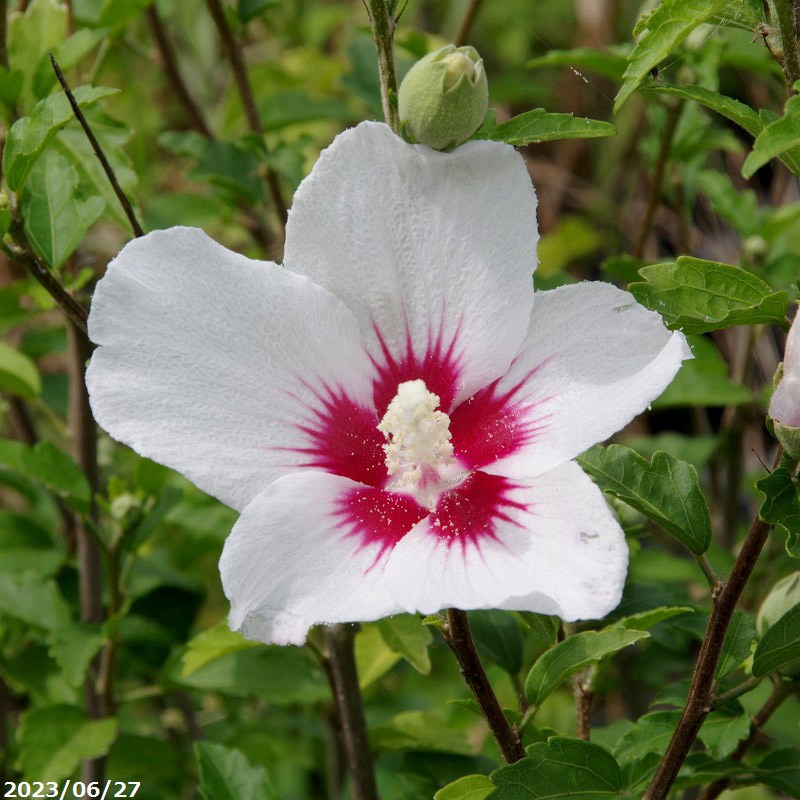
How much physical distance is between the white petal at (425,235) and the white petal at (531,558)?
0.16 metres

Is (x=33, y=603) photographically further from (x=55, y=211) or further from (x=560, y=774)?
(x=560, y=774)

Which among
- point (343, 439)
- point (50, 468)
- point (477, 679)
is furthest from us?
point (50, 468)

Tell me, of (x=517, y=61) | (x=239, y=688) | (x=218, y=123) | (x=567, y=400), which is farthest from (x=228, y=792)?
(x=517, y=61)

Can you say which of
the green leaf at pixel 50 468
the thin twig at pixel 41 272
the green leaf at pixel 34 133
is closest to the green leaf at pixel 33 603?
the green leaf at pixel 50 468

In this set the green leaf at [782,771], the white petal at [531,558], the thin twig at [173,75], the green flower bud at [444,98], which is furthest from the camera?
the thin twig at [173,75]

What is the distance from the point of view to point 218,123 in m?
3.11

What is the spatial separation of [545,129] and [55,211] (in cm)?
60

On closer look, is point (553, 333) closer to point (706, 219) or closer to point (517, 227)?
point (517, 227)

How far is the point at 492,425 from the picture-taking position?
1.12m

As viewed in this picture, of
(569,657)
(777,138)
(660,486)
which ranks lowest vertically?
(569,657)

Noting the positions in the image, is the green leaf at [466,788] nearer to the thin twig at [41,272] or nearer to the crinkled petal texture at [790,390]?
the crinkled petal texture at [790,390]

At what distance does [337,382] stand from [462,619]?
269 millimetres

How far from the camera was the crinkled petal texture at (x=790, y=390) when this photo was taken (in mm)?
932
